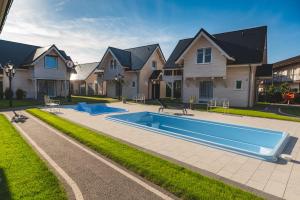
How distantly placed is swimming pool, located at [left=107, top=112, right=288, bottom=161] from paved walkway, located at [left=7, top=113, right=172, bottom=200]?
3.74m

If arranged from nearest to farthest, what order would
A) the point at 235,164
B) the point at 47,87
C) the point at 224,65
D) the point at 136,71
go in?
the point at 235,164 < the point at 224,65 < the point at 136,71 < the point at 47,87

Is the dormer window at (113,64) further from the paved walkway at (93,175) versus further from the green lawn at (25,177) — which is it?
the green lawn at (25,177)

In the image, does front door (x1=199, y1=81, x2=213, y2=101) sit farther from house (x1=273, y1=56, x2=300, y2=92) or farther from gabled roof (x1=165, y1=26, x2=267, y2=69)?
house (x1=273, y1=56, x2=300, y2=92)

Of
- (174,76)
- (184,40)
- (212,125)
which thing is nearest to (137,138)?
(212,125)

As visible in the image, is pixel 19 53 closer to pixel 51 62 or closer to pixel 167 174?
pixel 51 62

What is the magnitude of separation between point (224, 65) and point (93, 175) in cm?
1832

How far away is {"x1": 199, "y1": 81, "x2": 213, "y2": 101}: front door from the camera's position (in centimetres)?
2239

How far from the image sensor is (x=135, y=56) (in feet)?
103

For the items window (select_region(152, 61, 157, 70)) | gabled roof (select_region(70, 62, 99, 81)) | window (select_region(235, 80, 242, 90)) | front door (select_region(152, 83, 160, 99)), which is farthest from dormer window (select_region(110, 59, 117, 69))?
window (select_region(235, 80, 242, 90))

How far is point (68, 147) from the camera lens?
7.02 metres

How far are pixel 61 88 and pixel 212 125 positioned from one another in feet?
86.1

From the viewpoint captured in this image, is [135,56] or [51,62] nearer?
[51,62]

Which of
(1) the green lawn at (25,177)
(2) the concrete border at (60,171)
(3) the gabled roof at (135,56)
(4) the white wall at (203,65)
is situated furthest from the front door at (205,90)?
(1) the green lawn at (25,177)

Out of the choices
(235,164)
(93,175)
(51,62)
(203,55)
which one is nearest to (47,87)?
(51,62)
